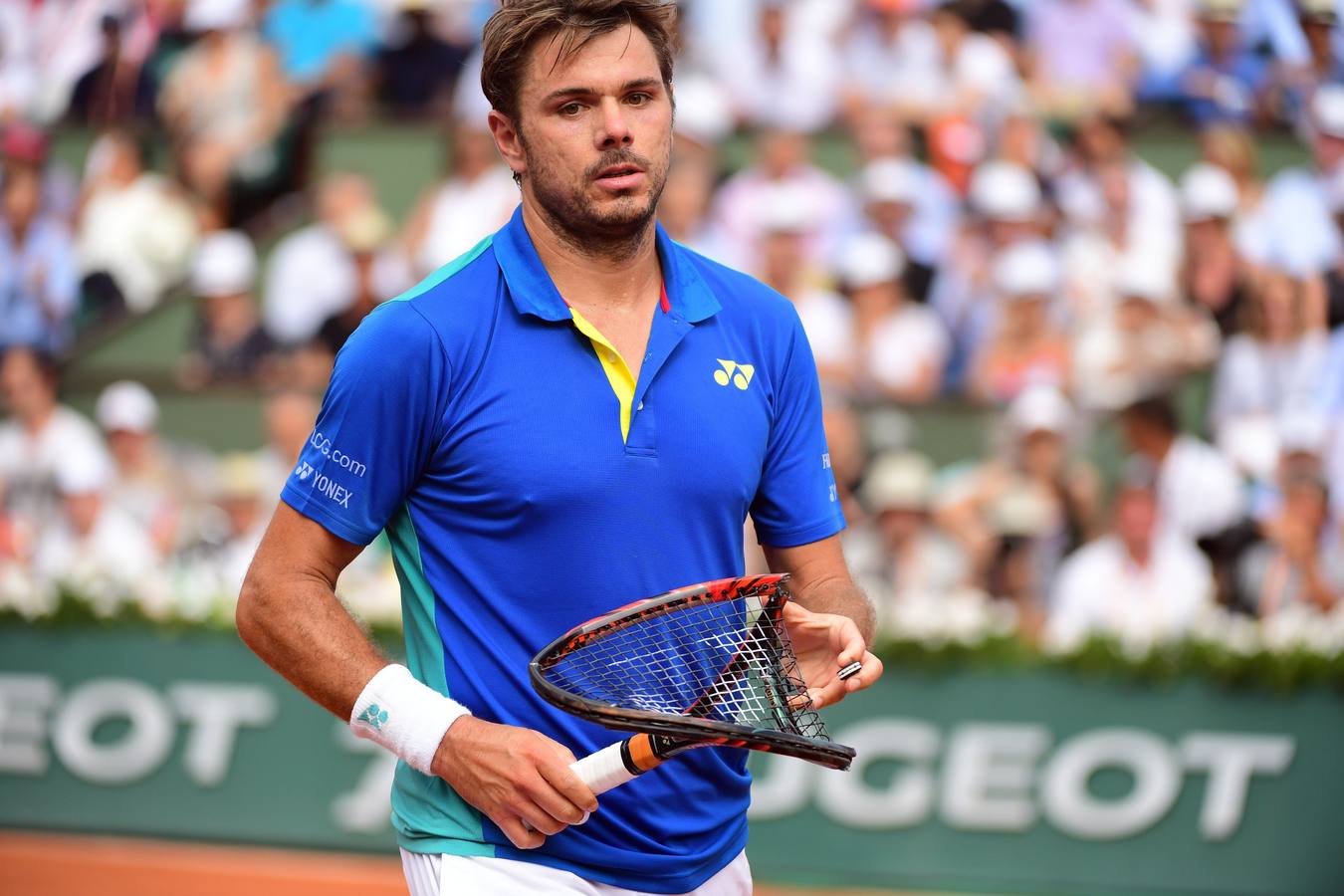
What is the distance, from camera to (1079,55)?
948 cm

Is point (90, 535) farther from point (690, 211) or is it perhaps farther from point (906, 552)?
point (906, 552)

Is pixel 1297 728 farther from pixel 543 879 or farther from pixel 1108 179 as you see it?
pixel 543 879

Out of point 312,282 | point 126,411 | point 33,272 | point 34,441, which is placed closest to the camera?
point 126,411

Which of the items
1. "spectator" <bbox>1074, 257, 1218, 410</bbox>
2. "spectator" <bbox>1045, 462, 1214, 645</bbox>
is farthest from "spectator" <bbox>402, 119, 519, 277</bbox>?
"spectator" <bbox>1045, 462, 1214, 645</bbox>

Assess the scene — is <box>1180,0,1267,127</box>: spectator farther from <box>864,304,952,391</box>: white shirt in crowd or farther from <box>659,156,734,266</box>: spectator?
<box>659,156,734,266</box>: spectator

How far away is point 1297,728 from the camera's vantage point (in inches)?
259

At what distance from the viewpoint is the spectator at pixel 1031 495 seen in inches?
301

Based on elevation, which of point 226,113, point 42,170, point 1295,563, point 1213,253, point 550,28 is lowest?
point 1295,563

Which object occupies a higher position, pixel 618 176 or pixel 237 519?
pixel 618 176

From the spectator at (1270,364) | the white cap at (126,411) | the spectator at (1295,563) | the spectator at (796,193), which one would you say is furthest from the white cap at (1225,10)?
the white cap at (126,411)

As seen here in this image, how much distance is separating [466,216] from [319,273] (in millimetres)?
935

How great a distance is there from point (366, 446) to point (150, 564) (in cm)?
626

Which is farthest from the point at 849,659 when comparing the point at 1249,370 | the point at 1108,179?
the point at 1108,179

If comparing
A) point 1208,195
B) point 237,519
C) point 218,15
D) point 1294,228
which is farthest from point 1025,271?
point 218,15
